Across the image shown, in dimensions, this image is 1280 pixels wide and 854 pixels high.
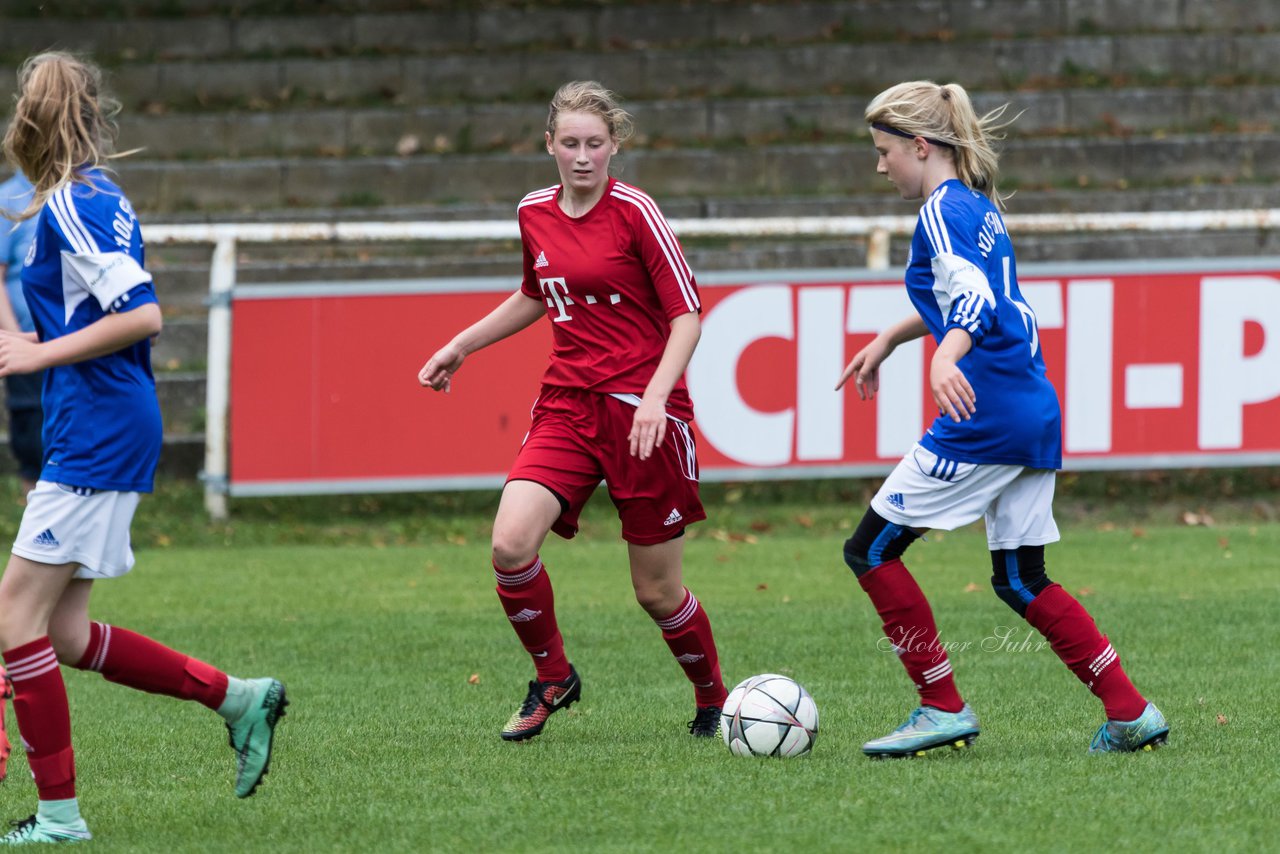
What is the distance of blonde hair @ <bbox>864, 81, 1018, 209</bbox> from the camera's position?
16.0ft

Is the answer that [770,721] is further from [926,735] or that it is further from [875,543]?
[875,543]

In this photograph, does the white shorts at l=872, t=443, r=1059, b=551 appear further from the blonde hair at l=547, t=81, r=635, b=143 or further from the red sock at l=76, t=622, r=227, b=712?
the red sock at l=76, t=622, r=227, b=712

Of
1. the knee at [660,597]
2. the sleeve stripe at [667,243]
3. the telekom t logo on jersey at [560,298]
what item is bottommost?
the knee at [660,597]

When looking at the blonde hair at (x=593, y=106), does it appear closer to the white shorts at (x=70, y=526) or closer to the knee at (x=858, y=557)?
the knee at (x=858, y=557)

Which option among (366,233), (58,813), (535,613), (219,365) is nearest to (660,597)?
(535,613)

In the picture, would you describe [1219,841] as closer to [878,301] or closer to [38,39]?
[878,301]

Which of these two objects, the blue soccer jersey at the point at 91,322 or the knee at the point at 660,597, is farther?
the knee at the point at 660,597

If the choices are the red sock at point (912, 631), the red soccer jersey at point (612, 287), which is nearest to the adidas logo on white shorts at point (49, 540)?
the red soccer jersey at point (612, 287)

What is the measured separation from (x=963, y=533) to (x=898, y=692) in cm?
472

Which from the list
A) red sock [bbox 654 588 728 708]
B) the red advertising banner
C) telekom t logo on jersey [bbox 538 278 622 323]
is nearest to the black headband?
telekom t logo on jersey [bbox 538 278 622 323]

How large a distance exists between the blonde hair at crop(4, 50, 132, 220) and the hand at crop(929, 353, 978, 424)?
210 centimetres

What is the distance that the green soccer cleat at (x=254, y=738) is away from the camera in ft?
14.2

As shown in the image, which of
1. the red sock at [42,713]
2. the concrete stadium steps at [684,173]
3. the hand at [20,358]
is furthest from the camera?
the concrete stadium steps at [684,173]

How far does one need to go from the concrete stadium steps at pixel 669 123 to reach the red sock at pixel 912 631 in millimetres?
11405
